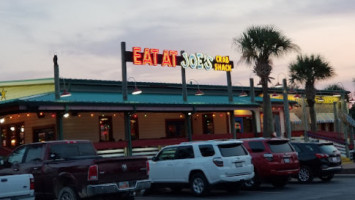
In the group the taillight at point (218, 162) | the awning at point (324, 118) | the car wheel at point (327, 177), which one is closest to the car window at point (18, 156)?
the taillight at point (218, 162)

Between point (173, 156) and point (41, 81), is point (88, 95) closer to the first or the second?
point (41, 81)

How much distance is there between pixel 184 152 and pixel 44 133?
1536cm

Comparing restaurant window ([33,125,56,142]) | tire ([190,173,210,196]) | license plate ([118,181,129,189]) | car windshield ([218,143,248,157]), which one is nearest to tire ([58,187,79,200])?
license plate ([118,181,129,189])

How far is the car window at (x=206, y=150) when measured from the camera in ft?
52.3

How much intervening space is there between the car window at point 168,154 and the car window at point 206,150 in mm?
1291

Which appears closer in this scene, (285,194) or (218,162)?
(218,162)

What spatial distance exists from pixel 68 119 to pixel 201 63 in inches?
404

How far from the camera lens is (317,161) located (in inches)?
765

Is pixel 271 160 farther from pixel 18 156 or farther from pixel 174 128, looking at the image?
pixel 174 128

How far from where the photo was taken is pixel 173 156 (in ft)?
56.2

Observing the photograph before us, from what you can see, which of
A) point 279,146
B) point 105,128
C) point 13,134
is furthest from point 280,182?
point 13,134

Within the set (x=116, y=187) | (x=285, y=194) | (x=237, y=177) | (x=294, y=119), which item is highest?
(x=294, y=119)

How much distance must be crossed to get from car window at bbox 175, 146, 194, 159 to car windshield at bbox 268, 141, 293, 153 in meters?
3.07

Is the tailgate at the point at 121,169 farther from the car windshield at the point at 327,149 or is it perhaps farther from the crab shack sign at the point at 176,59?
the crab shack sign at the point at 176,59
